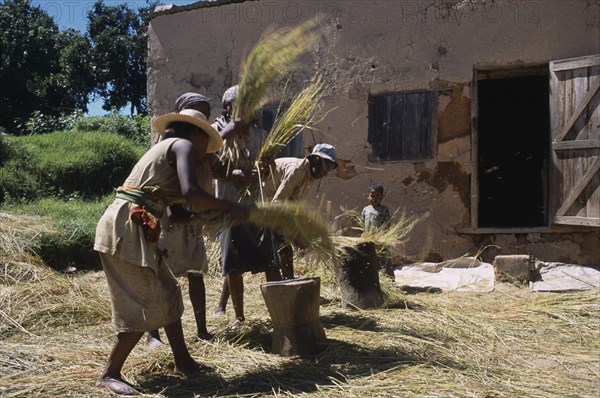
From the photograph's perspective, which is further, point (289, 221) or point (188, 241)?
point (188, 241)

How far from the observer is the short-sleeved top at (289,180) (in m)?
4.30

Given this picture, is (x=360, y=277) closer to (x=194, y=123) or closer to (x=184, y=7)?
(x=194, y=123)

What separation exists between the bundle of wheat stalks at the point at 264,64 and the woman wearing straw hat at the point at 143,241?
0.78m

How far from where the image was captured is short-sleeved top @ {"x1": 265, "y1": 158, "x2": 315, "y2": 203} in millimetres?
4301

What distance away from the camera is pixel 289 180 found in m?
→ 4.35

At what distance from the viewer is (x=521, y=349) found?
3.85 metres

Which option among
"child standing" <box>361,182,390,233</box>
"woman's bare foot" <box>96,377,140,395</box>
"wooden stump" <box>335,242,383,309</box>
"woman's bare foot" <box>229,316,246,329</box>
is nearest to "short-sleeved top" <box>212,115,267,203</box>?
"woman's bare foot" <box>229,316,246,329</box>

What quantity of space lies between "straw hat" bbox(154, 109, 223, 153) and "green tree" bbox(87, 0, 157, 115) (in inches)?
777

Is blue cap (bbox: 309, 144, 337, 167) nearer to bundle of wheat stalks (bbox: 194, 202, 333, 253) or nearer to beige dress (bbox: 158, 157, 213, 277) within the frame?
bundle of wheat stalks (bbox: 194, 202, 333, 253)

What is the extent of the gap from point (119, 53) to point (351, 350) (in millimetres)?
20880

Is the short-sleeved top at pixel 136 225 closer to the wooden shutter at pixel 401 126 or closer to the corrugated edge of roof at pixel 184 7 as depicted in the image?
the wooden shutter at pixel 401 126

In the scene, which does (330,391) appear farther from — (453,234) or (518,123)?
(518,123)

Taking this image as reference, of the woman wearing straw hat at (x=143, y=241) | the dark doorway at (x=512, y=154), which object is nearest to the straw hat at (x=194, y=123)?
the woman wearing straw hat at (x=143, y=241)


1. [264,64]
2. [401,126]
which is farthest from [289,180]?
[401,126]
